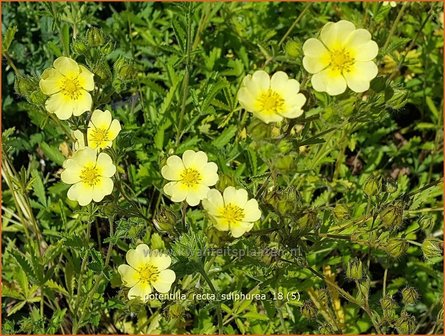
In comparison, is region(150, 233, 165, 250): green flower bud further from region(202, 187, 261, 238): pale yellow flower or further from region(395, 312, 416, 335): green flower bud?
region(395, 312, 416, 335): green flower bud

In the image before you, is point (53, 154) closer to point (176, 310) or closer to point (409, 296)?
point (176, 310)

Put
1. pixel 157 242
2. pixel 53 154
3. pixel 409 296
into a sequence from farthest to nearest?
pixel 53 154 < pixel 157 242 < pixel 409 296

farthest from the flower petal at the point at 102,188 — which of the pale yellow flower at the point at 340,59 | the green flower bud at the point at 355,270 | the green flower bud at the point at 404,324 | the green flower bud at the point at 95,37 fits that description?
the green flower bud at the point at 404,324

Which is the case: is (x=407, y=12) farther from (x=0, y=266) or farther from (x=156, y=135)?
(x=0, y=266)

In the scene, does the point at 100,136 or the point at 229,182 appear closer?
the point at 229,182

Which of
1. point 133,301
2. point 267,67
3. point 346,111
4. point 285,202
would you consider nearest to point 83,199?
point 133,301

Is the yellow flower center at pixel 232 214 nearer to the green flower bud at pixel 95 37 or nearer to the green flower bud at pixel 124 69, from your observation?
the green flower bud at pixel 124 69

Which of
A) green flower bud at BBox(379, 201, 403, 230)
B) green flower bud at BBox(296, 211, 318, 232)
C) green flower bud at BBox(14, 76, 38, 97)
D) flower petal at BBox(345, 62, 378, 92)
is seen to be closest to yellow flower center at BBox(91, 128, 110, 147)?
green flower bud at BBox(14, 76, 38, 97)

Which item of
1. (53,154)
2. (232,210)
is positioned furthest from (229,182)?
(53,154)
